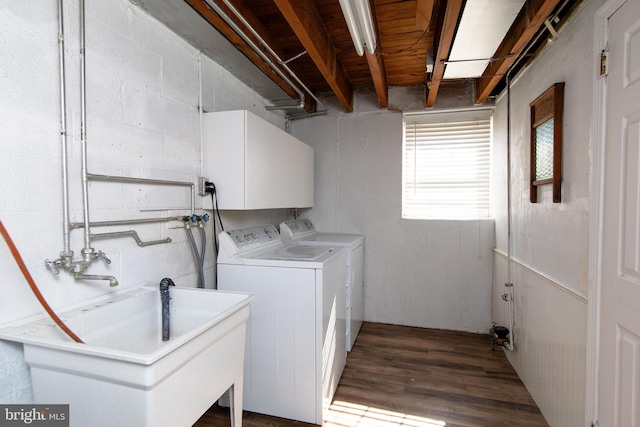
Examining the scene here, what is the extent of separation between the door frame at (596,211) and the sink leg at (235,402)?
1.59 metres

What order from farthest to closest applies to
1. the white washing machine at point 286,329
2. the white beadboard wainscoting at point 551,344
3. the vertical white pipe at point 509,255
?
the vertical white pipe at point 509,255 < the white washing machine at point 286,329 < the white beadboard wainscoting at point 551,344

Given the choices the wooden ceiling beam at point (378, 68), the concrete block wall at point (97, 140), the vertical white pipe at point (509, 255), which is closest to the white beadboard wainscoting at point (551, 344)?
the vertical white pipe at point (509, 255)

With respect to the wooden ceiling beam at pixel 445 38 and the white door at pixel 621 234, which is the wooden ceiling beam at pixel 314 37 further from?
the white door at pixel 621 234

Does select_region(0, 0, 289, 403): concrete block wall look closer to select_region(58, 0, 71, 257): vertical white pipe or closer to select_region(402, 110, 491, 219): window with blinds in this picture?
select_region(58, 0, 71, 257): vertical white pipe

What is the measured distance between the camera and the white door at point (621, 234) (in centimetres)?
114

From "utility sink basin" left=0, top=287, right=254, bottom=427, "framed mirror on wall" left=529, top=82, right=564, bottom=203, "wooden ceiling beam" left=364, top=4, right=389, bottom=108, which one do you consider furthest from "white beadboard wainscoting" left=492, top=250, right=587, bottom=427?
"wooden ceiling beam" left=364, top=4, right=389, bottom=108

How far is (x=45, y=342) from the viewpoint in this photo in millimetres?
946

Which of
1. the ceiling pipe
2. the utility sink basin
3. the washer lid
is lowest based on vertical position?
the utility sink basin

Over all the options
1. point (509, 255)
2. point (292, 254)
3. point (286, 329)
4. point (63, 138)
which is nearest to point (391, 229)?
point (509, 255)

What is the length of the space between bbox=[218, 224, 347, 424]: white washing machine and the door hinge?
62.7 inches

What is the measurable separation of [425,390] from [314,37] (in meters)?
2.47

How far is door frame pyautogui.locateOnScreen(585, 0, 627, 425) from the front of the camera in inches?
52.2

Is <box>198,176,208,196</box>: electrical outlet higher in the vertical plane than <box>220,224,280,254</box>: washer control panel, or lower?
higher

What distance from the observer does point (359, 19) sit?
1.45 meters
